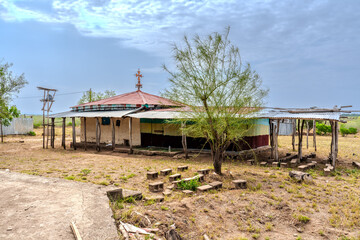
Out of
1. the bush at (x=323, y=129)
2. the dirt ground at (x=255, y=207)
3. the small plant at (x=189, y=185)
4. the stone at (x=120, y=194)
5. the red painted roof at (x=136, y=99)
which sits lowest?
the dirt ground at (x=255, y=207)

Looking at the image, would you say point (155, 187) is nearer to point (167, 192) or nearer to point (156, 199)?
point (167, 192)

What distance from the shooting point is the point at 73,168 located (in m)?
11.2

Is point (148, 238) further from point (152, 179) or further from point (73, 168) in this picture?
point (73, 168)

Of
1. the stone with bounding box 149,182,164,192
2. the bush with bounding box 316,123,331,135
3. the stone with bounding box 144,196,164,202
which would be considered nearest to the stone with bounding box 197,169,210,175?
the stone with bounding box 149,182,164,192

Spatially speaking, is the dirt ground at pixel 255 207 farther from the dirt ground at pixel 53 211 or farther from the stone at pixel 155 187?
the dirt ground at pixel 53 211

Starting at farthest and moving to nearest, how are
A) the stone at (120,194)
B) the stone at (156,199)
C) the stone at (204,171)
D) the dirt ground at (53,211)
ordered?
the stone at (204,171) → the stone at (156,199) → the stone at (120,194) → the dirt ground at (53,211)

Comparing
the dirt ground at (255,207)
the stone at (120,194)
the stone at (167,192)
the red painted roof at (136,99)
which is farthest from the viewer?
the red painted roof at (136,99)

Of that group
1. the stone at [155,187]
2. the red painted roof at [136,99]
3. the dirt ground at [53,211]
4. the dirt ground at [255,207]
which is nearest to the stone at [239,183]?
the dirt ground at [255,207]

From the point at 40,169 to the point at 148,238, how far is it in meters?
7.97

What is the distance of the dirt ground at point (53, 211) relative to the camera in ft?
14.0

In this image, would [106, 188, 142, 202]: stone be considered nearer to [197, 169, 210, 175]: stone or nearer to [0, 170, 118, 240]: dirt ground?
[0, 170, 118, 240]: dirt ground

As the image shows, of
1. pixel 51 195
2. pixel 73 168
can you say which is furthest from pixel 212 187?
pixel 73 168

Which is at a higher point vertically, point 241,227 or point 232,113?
point 232,113

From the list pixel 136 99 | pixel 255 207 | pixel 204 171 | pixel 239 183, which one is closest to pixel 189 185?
pixel 239 183
